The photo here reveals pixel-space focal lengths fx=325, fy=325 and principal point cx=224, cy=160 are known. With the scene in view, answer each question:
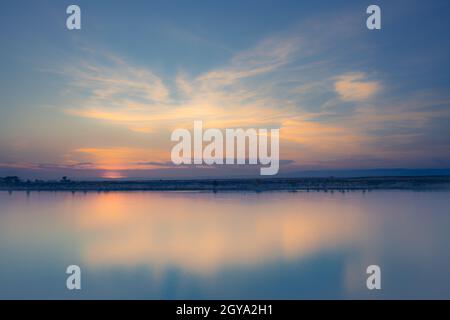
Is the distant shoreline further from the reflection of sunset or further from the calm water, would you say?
the calm water

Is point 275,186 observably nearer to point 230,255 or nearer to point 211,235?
point 211,235

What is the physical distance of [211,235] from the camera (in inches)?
388

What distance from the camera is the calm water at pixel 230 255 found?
6.06m

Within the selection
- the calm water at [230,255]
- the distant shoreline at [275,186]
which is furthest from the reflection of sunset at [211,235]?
the distant shoreline at [275,186]

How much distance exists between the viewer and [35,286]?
6461mm

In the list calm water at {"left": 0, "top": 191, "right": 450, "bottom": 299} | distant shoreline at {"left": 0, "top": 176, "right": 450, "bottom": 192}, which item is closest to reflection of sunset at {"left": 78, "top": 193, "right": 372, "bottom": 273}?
calm water at {"left": 0, "top": 191, "right": 450, "bottom": 299}

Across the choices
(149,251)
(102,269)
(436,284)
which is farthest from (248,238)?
(436,284)

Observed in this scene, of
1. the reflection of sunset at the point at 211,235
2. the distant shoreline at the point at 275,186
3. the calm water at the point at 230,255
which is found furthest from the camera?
the distant shoreline at the point at 275,186

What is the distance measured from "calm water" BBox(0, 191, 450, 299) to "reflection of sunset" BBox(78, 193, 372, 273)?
0.03m

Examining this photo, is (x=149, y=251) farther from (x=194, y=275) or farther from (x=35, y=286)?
(x=35, y=286)

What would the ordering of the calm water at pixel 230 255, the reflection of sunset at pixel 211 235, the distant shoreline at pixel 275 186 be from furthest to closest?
the distant shoreline at pixel 275 186, the reflection of sunset at pixel 211 235, the calm water at pixel 230 255

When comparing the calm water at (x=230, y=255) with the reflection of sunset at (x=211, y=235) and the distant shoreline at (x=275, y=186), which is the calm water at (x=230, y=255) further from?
the distant shoreline at (x=275, y=186)

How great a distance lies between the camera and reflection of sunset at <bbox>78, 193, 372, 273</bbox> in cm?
779

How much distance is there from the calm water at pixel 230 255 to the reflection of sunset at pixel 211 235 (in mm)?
28
